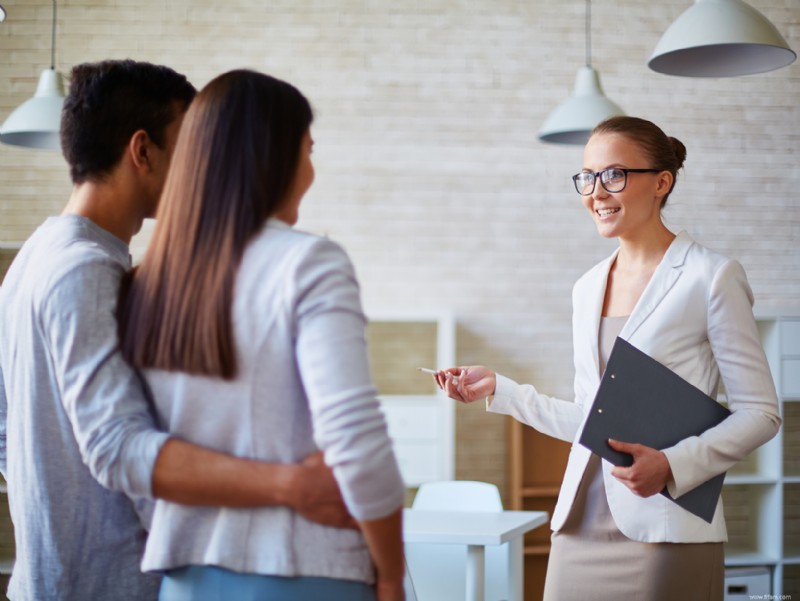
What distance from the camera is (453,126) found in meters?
5.70

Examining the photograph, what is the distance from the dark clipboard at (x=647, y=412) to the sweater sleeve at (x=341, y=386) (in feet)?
2.49

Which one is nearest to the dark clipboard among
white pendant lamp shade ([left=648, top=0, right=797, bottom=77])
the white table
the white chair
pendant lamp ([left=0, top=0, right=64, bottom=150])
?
the white table

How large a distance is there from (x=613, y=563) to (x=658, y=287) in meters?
0.65

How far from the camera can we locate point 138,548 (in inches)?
59.6

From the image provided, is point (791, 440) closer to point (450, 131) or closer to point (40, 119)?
point (450, 131)

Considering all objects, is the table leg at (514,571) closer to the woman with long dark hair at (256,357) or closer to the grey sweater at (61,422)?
the grey sweater at (61,422)

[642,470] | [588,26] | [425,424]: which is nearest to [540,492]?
[425,424]

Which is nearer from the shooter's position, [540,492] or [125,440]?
[125,440]

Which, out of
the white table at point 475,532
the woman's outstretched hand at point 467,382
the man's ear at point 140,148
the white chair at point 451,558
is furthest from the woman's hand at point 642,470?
the white chair at point 451,558

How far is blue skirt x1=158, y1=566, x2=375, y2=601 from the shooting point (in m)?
1.24

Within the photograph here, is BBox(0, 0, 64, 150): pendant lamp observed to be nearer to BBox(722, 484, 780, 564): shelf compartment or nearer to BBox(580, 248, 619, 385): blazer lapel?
BBox(580, 248, 619, 385): blazer lapel

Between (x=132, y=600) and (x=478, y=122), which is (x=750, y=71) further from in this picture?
(x=132, y=600)

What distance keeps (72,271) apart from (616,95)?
4.91m

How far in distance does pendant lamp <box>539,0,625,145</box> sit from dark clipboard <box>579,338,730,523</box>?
2.34 meters
